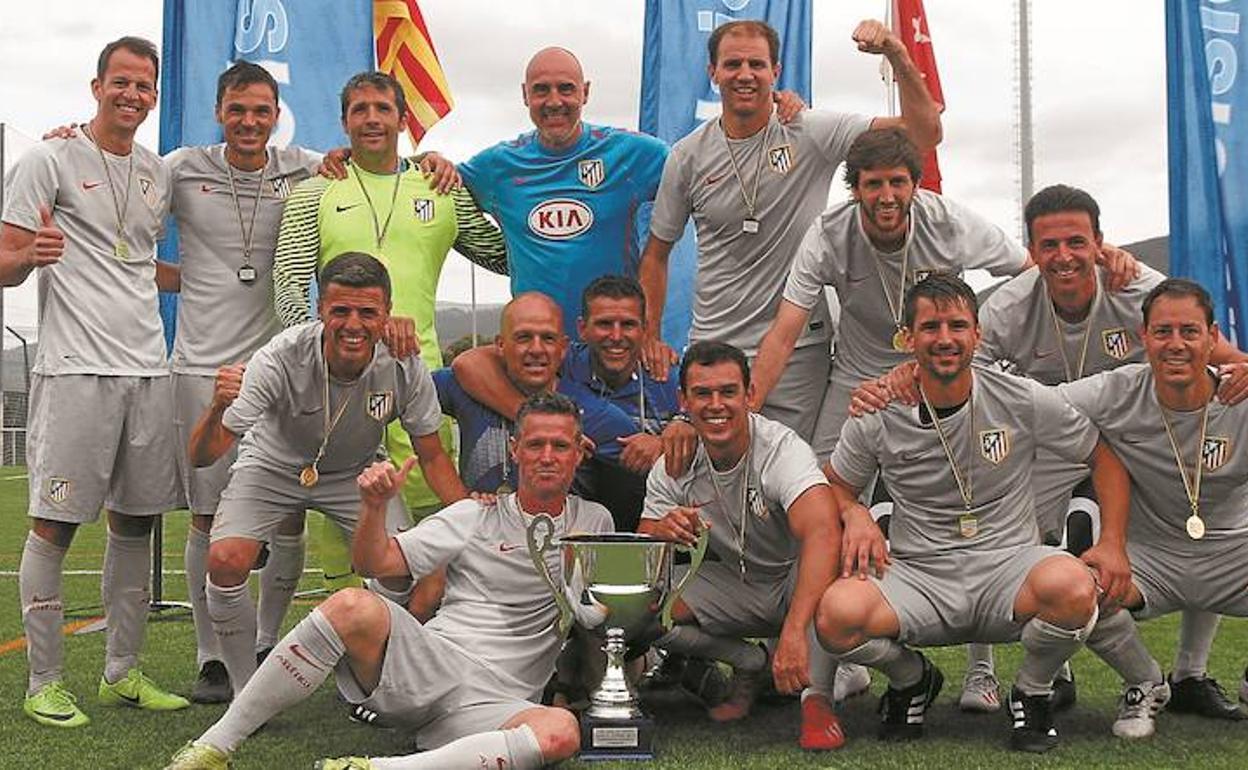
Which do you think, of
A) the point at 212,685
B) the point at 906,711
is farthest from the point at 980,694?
the point at 212,685

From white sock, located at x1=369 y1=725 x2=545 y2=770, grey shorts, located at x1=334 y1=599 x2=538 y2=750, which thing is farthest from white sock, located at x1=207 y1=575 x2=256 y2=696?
white sock, located at x1=369 y1=725 x2=545 y2=770

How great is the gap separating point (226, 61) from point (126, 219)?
3.39 m

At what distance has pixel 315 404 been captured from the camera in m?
4.12

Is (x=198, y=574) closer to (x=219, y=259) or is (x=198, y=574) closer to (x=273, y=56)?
(x=219, y=259)

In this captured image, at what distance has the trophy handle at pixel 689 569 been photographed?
365 cm

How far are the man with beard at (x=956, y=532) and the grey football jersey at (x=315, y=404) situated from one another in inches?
52.8

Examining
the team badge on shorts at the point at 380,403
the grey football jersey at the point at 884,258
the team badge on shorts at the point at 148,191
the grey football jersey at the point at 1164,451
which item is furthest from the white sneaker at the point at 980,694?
the team badge on shorts at the point at 148,191

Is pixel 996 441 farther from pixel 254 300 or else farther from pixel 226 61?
pixel 226 61

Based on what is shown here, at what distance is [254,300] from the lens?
483 cm

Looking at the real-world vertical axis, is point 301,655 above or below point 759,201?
below

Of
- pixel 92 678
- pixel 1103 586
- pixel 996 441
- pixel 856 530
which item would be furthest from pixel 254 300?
pixel 1103 586

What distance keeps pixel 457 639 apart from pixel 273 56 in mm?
5124

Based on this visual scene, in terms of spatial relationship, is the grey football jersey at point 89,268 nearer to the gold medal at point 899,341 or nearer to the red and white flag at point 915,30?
the gold medal at point 899,341

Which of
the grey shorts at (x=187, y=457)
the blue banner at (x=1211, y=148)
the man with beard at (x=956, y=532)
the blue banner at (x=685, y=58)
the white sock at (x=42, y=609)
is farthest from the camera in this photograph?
the blue banner at (x=685, y=58)
